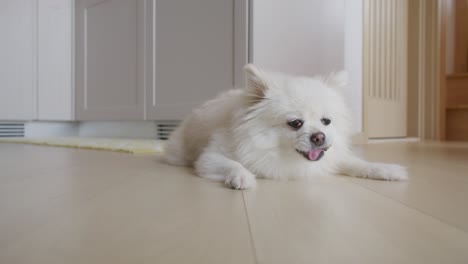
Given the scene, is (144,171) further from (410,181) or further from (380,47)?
(380,47)

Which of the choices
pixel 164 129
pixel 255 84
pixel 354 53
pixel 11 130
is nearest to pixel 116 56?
pixel 164 129

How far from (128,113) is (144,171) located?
2.25 m

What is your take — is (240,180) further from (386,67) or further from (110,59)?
(386,67)

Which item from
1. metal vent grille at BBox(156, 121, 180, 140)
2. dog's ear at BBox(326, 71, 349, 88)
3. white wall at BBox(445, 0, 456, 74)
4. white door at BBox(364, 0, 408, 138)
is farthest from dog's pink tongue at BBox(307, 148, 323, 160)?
white wall at BBox(445, 0, 456, 74)

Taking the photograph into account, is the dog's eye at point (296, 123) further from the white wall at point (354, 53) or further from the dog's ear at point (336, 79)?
the white wall at point (354, 53)

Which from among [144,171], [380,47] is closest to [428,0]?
[380,47]

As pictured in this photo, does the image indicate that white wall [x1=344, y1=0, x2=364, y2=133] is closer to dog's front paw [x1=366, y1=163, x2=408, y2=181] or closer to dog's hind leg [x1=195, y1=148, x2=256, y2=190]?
dog's front paw [x1=366, y1=163, x2=408, y2=181]

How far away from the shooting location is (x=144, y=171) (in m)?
1.41

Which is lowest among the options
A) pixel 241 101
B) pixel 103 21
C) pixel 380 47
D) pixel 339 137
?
pixel 339 137

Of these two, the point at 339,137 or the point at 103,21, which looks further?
the point at 103,21

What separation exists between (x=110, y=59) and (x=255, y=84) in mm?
2826

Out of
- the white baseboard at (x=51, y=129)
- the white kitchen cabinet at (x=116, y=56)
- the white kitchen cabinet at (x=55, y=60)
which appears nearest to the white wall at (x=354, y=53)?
the white kitchen cabinet at (x=116, y=56)

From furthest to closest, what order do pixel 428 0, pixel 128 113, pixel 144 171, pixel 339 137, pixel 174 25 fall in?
pixel 428 0, pixel 128 113, pixel 174 25, pixel 144 171, pixel 339 137

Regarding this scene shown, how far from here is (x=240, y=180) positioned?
1.04 metres
